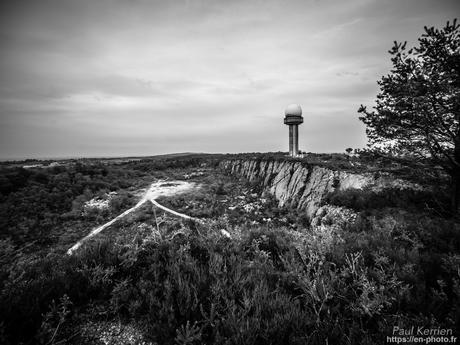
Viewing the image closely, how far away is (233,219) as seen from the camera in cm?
1483

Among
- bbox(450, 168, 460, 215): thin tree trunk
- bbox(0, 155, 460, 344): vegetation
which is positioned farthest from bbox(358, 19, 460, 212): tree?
bbox(0, 155, 460, 344): vegetation

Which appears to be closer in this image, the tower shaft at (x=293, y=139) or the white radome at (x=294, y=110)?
the white radome at (x=294, y=110)

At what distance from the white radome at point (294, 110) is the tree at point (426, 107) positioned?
18566 mm

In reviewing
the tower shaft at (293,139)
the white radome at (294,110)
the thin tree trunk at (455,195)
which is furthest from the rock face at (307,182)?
the white radome at (294,110)

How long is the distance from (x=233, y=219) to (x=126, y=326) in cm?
1229

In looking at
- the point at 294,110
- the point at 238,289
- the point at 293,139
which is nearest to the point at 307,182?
the point at 293,139

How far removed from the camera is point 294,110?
25.2 metres

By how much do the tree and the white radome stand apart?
18.6 m

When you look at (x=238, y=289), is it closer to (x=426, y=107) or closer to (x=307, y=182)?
(x=426, y=107)

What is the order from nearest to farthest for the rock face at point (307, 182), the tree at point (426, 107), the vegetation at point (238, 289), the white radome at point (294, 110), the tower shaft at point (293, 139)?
the vegetation at point (238, 289) → the tree at point (426, 107) → the rock face at point (307, 182) → the white radome at point (294, 110) → the tower shaft at point (293, 139)

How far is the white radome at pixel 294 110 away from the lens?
25219 millimetres

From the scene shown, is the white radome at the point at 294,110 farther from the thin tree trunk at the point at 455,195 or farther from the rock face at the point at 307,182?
the thin tree trunk at the point at 455,195

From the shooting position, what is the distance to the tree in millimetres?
5914

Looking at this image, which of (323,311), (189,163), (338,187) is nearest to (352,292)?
(323,311)
